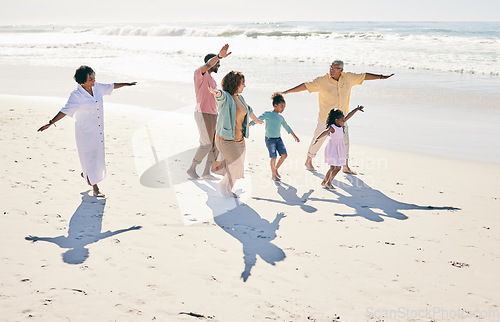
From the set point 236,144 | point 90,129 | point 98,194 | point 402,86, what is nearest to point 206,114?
point 236,144

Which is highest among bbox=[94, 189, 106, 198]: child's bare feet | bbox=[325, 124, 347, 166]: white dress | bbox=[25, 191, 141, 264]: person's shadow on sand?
bbox=[325, 124, 347, 166]: white dress

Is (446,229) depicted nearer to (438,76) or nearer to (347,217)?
(347,217)

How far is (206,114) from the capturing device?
703 cm

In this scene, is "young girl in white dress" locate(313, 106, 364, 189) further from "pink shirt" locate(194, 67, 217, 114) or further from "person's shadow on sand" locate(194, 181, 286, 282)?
"pink shirt" locate(194, 67, 217, 114)

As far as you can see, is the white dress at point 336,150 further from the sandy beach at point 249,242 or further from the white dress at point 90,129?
the white dress at point 90,129

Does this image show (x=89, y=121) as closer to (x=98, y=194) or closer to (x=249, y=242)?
(x=98, y=194)

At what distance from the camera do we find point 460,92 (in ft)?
50.4

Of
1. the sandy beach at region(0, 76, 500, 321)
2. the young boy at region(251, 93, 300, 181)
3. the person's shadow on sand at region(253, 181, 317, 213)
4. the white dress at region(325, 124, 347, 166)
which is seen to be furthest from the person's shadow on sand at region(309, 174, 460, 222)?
the young boy at region(251, 93, 300, 181)

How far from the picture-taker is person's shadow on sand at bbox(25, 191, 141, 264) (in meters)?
4.47

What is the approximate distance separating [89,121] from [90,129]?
11 cm

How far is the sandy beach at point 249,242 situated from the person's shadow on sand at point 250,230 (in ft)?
0.07

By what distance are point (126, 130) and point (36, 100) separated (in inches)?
202

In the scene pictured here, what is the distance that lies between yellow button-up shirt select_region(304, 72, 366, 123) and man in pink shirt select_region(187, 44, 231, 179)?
1.65m

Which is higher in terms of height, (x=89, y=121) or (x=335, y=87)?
(x=335, y=87)
